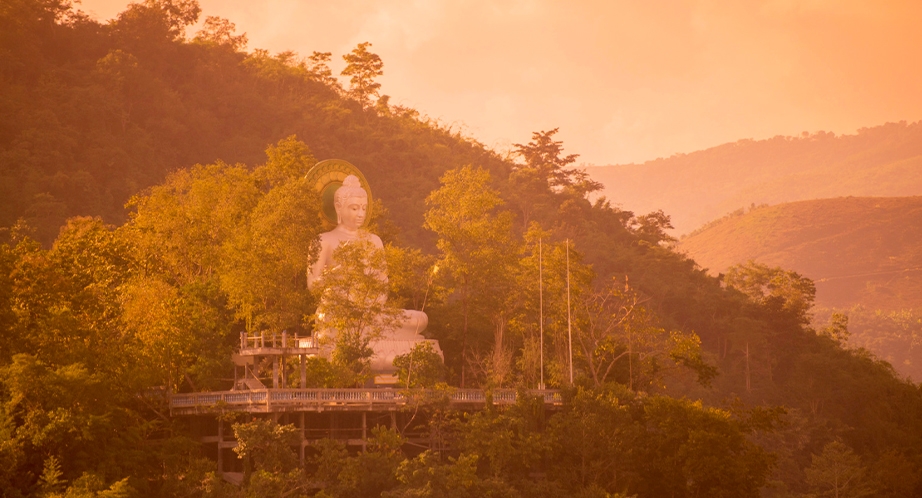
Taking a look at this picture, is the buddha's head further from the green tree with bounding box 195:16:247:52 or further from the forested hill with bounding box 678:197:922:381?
the forested hill with bounding box 678:197:922:381

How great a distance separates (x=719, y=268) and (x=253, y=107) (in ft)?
272

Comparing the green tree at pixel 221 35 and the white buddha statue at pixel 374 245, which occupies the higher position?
the green tree at pixel 221 35

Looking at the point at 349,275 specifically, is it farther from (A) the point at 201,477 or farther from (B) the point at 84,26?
(B) the point at 84,26

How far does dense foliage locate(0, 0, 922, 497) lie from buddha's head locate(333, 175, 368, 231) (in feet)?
3.64

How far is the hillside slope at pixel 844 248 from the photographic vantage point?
13512cm

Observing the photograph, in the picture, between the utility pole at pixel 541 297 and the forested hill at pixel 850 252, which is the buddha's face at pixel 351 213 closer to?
the utility pole at pixel 541 297

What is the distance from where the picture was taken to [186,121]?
222 feet

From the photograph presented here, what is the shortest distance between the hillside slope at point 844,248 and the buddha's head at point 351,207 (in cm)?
9998

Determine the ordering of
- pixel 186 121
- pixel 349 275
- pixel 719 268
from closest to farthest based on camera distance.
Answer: pixel 349 275
pixel 186 121
pixel 719 268

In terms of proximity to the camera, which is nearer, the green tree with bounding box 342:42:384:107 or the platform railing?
the platform railing

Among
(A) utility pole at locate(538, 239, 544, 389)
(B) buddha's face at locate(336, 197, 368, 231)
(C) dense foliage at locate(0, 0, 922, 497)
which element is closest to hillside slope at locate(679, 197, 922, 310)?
(C) dense foliage at locate(0, 0, 922, 497)

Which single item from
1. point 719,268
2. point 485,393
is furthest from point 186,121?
point 719,268

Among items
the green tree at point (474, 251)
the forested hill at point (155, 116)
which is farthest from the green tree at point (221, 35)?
the green tree at point (474, 251)

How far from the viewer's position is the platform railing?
31516 mm
